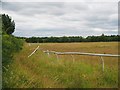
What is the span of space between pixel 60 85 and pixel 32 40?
267 ft

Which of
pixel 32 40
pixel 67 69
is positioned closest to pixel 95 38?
pixel 32 40

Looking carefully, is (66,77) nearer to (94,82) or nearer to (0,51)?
(94,82)

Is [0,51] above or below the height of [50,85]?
above

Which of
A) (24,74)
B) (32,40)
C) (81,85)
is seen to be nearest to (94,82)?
(81,85)

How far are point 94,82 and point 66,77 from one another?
3.58 ft

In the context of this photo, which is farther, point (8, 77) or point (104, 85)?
point (104, 85)

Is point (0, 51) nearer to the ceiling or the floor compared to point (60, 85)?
nearer to the ceiling

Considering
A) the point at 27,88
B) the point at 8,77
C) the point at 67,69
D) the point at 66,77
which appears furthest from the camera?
the point at 67,69

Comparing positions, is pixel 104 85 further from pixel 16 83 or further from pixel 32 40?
pixel 32 40

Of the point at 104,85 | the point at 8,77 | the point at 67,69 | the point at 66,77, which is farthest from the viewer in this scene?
the point at 67,69

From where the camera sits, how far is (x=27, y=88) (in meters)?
7.84

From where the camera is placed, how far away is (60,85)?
8852mm

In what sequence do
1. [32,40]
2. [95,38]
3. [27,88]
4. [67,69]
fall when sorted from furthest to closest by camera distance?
[95,38] < [32,40] < [67,69] < [27,88]

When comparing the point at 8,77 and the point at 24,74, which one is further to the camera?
the point at 24,74
